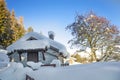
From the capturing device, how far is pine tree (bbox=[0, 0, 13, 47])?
40694 mm

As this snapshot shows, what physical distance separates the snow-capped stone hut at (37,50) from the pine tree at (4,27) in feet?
56.7

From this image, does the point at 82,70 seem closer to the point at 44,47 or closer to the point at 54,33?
the point at 44,47

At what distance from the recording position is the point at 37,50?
76.1ft

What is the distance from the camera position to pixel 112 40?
32250 mm

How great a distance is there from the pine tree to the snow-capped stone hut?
1730cm

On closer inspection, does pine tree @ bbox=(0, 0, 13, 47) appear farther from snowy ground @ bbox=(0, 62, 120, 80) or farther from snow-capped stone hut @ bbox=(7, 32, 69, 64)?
snowy ground @ bbox=(0, 62, 120, 80)

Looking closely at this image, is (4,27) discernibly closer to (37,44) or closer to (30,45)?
(30,45)

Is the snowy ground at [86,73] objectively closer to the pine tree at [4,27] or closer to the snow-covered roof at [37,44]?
A: the snow-covered roof at [37,44]

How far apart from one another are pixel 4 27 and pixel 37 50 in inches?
772

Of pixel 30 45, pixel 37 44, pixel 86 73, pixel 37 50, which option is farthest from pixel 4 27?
pixel 86 73

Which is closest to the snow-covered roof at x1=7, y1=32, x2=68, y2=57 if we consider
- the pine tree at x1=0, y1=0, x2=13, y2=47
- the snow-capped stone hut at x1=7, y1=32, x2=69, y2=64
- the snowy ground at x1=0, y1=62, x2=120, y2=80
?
the snow-capped stone hut at x1=7, y1=32, x2=69, y2=64

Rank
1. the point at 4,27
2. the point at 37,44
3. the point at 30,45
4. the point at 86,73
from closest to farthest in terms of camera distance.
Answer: the point at 86,73 < the point at 37,44 < the point at 30,45 < the point at 4,27

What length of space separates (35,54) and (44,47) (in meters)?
1.95

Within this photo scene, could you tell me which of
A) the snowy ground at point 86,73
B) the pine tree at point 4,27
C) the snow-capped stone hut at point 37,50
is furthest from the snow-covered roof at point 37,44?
the pine tree at point 4,27
